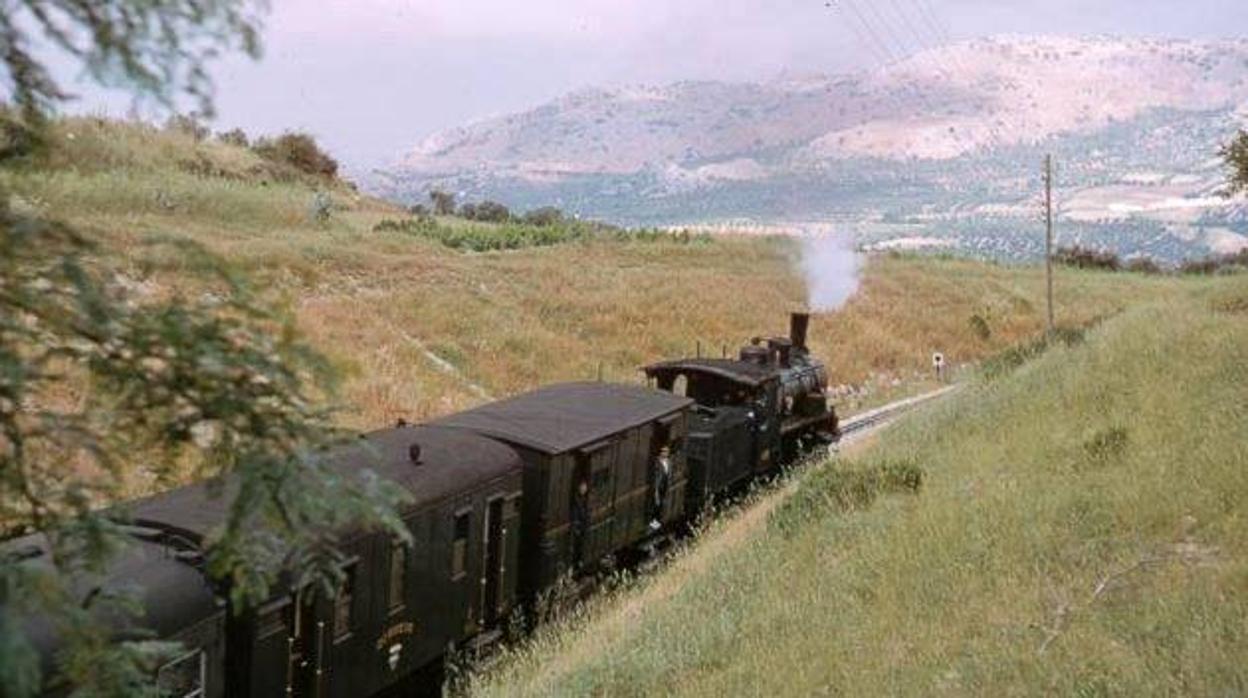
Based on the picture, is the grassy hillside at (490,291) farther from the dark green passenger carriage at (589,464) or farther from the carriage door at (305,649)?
the carriage door at (305,649)

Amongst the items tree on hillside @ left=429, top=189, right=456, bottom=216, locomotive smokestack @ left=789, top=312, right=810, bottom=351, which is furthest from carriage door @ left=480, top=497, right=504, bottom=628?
tree on hillside @ left=429, top=189, right=456, bottom=216

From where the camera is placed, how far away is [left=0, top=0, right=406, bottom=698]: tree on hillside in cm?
410

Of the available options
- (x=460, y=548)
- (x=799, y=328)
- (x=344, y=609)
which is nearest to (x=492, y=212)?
(x=799, y=328)

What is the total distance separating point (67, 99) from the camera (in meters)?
4.56

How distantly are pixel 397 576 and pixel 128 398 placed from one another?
23.3 ft

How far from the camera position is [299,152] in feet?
228

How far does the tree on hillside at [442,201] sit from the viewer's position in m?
80.5

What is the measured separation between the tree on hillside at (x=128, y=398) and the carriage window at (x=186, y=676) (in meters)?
3.91

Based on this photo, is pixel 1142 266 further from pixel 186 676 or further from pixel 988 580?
pixel 186 676

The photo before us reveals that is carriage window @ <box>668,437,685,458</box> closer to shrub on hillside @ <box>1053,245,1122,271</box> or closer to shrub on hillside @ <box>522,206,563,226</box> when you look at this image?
shrub on hillside @ <box>522,206,563,226</box>

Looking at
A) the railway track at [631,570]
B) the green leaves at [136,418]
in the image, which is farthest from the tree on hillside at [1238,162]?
the green leaves at [136,418]

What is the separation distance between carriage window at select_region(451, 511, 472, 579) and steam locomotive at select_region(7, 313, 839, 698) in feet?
0.07

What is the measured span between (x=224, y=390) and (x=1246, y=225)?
178m

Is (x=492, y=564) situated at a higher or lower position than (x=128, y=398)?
lower
